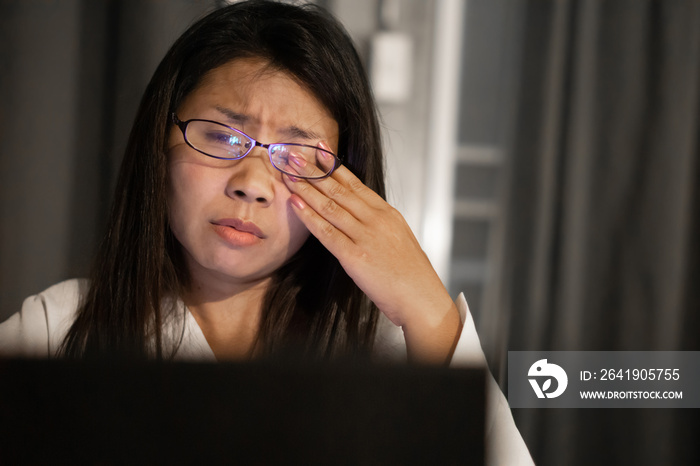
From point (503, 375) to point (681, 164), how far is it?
1.03 metres

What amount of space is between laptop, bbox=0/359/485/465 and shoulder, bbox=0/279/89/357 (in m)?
0.90

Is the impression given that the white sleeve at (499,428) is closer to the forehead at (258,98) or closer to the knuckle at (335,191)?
the knuckle at (335,191)

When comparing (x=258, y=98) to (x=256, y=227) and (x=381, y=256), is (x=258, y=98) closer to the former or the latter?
(x=256, y=227)

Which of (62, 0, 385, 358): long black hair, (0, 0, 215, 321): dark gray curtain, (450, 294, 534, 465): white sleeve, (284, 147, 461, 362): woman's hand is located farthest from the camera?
(0, 0, 215, 321): dark gray curtain

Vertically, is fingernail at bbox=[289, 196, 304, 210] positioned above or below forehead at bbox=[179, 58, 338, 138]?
below

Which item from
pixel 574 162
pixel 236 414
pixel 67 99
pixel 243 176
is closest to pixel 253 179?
pixel 243 176

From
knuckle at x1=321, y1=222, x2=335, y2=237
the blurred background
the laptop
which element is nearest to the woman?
knuckle at x1=321, y1=222, x2=335, y2=237

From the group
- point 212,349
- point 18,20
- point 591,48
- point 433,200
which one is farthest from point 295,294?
point 591,48

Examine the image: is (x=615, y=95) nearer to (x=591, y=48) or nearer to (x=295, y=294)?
(x=591, y=48)

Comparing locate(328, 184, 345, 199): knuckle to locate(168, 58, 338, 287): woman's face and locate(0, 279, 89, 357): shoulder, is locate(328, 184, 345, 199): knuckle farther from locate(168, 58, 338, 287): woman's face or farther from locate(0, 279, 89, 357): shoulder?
locate(0, 279, 89, 357): shoulder

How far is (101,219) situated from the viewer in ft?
5.41

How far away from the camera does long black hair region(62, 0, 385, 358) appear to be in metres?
0.95

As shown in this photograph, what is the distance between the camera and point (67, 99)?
161cm

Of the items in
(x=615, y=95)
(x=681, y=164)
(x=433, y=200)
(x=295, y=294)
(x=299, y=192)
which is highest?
(x=615, y=95)
